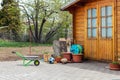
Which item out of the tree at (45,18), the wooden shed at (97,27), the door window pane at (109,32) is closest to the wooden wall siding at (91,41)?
the wooden shed at (97,27)

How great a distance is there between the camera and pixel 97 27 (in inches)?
541

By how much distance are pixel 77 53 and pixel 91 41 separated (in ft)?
2.82

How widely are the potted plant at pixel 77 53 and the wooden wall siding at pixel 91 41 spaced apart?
306mm

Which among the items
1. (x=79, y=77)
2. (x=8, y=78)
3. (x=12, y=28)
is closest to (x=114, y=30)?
(x=79, y=77)

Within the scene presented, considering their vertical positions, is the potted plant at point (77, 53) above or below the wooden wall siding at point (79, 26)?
below

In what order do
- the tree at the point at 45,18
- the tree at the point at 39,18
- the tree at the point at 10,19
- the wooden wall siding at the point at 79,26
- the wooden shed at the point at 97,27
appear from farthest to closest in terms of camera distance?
the tree at the point at 10,19
the tree at the point at 39,18
the tree at the point at 45,18
the wooden wall siding at the point at 79,26
the wooden shed at the point at 97,27

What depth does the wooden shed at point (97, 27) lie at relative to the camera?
12.7 metres

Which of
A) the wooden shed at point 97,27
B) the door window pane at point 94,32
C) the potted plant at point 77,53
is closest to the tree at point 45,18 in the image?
the wooden shed at point 97,27

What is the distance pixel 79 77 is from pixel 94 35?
463 centimetres

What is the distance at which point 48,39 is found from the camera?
32.2 metres

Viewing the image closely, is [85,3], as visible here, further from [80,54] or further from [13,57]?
[13,57]

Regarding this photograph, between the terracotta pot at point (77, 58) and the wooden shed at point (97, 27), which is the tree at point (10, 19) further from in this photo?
the terracotta pot at point (77, 58)

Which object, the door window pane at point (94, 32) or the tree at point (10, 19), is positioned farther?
the tree at point (10, 19)

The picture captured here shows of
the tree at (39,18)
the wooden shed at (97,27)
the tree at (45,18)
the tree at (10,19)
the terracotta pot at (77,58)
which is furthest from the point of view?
the tree at (10,19)
